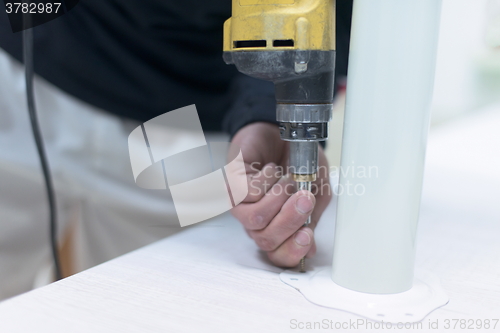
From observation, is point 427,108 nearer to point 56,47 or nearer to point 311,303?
point 311,303

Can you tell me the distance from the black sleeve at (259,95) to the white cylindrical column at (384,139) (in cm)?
23

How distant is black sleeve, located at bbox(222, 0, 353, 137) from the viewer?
0.56 meters

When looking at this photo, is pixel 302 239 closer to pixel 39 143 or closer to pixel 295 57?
pixel 295 57

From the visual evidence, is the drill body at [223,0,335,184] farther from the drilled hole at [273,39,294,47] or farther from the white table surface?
the white table surface

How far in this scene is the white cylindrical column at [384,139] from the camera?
31cm

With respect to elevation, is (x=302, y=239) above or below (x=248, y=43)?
below

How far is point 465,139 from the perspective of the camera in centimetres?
88

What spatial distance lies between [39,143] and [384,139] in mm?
496

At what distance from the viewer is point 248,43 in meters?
0.34

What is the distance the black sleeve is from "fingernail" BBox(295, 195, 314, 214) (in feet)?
0.67

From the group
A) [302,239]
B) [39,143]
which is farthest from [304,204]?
[39,143]

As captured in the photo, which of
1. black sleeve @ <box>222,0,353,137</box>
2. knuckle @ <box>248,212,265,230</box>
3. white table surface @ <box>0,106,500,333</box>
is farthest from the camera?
black sleeve @ <box>222,0,353,137</box>

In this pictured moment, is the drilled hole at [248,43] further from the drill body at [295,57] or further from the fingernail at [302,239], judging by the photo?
the fingernail at [302,239]

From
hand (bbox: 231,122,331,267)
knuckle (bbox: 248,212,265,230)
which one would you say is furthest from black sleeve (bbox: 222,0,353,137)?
knuckle (bbox: 248,212,265,230)
